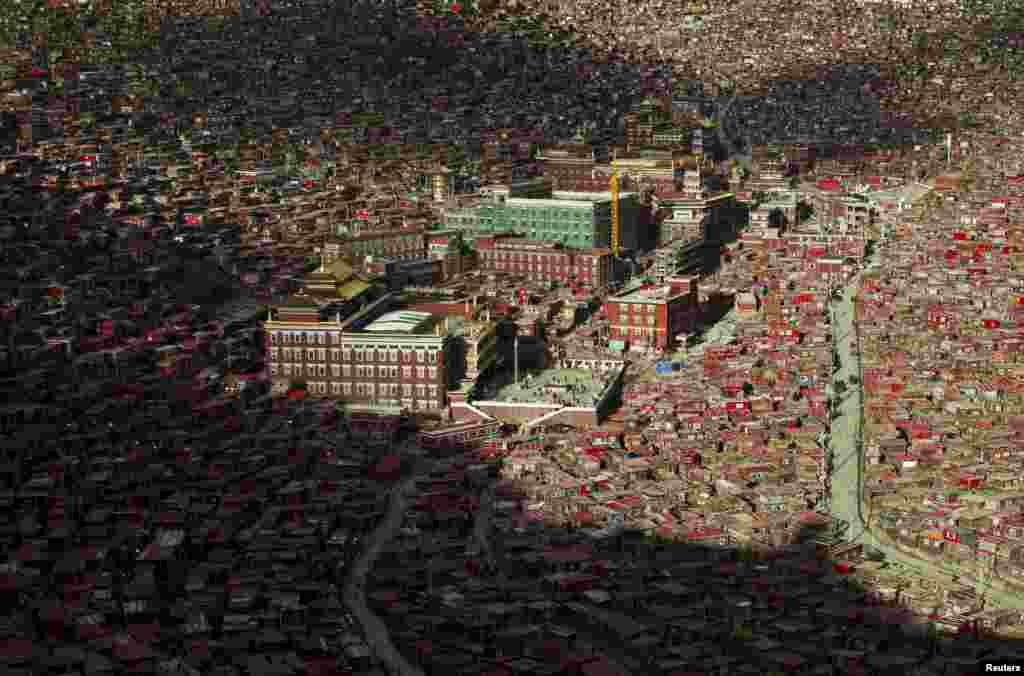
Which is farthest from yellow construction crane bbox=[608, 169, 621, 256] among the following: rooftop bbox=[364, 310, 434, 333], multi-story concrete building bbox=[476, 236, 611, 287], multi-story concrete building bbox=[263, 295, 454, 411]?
multi-story concrete building bbox=[263, 295, 454, 411]

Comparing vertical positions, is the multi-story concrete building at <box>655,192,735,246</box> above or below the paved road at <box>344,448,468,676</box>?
above

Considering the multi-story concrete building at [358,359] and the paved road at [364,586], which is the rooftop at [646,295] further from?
the paved road at [364,586]

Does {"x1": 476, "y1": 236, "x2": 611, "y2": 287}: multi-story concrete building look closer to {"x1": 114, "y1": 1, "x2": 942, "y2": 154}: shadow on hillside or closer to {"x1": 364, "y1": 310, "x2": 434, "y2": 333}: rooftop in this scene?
{"x1": 364, "y1": 310, "x2": 434, "y2": 333}: rooftop

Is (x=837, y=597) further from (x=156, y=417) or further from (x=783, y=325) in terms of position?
(x=783, y=325)

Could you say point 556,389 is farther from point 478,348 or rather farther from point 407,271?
point 407,271

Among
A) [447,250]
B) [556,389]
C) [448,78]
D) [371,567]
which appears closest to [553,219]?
[447,250]

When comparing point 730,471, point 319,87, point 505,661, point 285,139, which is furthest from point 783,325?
point 319,87

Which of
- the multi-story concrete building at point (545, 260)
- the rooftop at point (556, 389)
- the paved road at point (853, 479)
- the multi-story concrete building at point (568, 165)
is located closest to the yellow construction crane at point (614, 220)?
the multi-story concrete building at point (545, 260)
